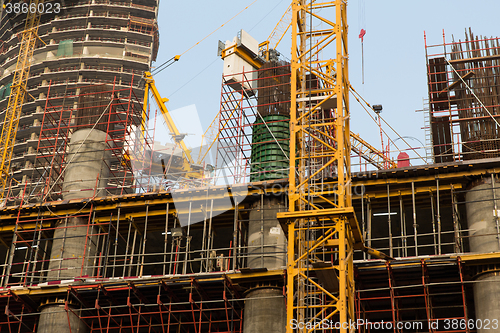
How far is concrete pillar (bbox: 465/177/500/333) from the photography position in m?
28.9

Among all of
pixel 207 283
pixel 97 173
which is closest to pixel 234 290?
pixel 207 283

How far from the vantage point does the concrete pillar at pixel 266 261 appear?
1227 inches

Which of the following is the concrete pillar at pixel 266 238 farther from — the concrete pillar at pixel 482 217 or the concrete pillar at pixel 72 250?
the concrete pillar at pixel 482 217

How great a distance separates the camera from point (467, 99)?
36062mm

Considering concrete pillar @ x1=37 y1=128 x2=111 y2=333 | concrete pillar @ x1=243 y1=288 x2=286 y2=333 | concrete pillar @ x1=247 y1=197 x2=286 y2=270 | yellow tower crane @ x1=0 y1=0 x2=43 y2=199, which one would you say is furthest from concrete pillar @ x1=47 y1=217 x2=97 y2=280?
yellow tower crane @ x1=0 y1=0 x2=43 y2=199

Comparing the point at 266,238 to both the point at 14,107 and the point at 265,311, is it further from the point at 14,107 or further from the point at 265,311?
the point at 14,107

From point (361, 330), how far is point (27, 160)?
2197 inches

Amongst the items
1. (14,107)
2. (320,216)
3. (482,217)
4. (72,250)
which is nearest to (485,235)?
(482,217)

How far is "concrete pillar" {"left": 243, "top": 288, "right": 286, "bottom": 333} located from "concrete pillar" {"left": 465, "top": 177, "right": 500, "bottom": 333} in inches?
330

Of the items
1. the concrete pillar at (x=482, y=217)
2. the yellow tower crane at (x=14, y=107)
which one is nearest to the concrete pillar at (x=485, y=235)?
the concrete pillar at (x=482, y=217)

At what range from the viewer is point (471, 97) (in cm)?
3609

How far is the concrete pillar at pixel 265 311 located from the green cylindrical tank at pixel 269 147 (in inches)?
351

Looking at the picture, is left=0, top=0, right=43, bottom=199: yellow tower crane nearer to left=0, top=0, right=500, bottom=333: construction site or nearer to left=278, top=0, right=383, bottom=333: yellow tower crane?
left=0, top=0, right=500, bottom=333: construction site

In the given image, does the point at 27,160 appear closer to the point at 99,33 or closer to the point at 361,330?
the point at 99,33
